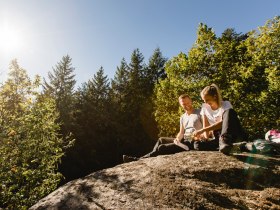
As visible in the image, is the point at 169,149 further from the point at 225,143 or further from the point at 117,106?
the point at 117,106

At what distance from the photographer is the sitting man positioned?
23.8ft

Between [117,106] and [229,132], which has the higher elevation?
[117,106]

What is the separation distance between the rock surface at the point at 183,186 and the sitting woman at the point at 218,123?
0.46 metres

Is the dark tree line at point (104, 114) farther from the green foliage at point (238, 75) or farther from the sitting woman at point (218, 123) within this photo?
the sitting woman at point (218, 123)

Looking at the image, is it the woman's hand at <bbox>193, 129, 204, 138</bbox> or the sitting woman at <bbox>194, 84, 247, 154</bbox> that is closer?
the sitting woman at <bbox>194, 84, 247, 154</bbox>

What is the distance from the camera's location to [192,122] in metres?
7.73

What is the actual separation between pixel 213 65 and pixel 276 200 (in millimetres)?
19558

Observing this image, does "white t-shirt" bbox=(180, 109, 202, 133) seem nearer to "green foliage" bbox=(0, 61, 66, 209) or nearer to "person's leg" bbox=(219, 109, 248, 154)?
"person's leg" bbox=(219, 109, 248, 154)

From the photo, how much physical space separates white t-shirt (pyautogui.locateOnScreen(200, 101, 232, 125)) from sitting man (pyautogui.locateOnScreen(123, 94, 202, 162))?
2.04 feet

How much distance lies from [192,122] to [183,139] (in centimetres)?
58

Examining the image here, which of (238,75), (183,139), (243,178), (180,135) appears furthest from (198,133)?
(238,75)

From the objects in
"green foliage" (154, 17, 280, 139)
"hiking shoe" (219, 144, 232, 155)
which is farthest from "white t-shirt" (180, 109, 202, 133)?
"green foliage" (154, 17, 280, 139)

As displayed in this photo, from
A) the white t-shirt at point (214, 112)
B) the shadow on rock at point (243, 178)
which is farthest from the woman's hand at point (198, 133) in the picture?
the shadow on rock at point (243, 178)

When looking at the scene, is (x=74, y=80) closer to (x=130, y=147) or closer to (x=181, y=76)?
(x=130, y=147)
